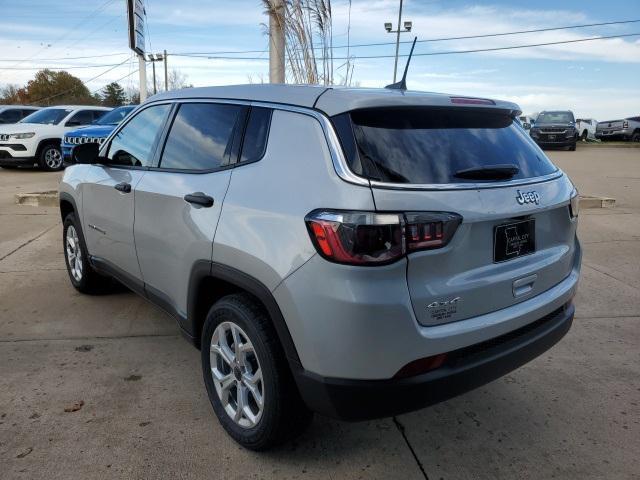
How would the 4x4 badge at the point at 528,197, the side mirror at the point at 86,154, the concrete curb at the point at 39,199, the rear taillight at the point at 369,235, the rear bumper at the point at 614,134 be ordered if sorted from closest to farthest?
the rear taillight at the point at 369,235, the 4x4 badge at the point at 528,197, the side mirror at the point at 86,154, the concrete curb at the point at 39,199, the rear bumper at the point at 614,134

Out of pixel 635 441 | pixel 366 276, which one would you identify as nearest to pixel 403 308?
pixel 366 276

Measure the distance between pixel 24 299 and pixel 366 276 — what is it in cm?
380

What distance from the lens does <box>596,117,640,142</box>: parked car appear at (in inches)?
1232

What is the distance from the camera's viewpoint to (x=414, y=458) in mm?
2582

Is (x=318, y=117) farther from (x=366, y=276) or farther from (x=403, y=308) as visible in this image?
(x=403, y=308)

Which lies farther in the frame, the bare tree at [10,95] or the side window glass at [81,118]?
the bare tree at [10,95]

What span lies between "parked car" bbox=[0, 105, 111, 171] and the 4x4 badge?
565 inches

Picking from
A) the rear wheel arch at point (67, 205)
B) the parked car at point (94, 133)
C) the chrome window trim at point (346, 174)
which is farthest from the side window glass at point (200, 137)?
the parked car at point (94, 133)

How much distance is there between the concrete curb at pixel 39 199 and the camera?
9.33m

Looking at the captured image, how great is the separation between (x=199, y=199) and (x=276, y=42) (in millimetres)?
4886

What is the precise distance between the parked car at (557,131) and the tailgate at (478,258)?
913 inches

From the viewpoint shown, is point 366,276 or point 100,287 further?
point 100,287

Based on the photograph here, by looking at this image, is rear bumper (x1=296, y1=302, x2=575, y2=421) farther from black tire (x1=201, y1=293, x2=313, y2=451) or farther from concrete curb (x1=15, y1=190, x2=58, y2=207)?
concrete curb (x1=15, y1=190, x2=58, y2=207)

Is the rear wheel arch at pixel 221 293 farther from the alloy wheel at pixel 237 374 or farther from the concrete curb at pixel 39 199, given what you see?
the concrete curb at pixel 39 199
